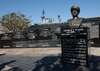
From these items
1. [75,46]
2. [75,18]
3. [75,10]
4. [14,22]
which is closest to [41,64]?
[75,46]

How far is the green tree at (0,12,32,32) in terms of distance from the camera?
19.5 m

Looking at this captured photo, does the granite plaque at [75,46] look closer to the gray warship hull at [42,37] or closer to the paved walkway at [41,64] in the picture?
the paved walkway at [41,64]

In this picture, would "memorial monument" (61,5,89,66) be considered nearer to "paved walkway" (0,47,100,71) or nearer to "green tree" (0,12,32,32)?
"paved walkway" (0,47,100,71)

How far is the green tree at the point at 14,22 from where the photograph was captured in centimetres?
1945

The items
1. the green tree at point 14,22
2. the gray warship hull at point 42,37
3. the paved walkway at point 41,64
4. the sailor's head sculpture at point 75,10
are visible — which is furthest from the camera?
the green tree at point 14,22

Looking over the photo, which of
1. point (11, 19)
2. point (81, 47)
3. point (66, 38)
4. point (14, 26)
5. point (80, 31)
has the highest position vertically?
point (11, 19)

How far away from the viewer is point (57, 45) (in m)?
11.4

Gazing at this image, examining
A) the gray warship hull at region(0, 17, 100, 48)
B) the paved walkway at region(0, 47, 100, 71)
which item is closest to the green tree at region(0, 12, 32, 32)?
the gray warship hull at region(0, 17, 100, 48)

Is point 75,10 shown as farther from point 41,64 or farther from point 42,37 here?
point 42,37

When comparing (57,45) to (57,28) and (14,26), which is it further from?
(14,26)

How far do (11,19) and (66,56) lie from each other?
17.4 meters

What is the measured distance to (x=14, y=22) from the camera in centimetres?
1953

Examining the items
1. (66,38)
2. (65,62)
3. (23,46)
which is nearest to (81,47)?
(66,38)

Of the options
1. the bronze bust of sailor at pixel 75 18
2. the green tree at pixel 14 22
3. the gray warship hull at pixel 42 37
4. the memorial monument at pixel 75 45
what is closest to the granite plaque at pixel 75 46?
the memorial monument at pixel 75 45
